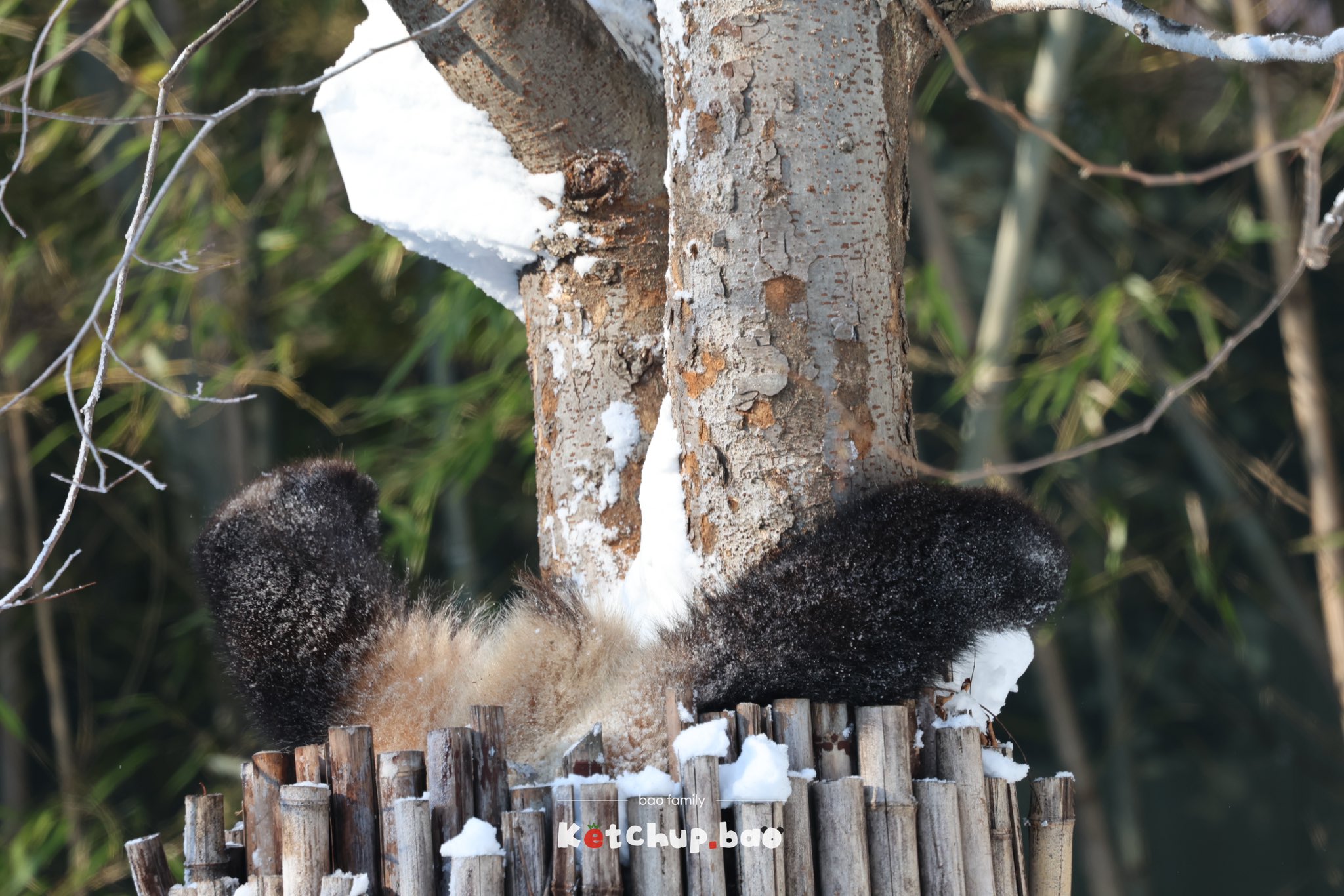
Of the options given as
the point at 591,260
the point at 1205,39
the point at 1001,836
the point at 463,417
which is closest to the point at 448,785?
the point at 1001,836

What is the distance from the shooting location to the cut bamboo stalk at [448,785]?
0.73 metres

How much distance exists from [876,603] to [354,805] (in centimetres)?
37

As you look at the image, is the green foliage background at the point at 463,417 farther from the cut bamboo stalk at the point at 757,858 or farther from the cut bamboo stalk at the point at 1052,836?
the cut bamboo stalk at the point at 757,858

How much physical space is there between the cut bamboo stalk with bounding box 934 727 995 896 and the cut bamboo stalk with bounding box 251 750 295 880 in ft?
1.47

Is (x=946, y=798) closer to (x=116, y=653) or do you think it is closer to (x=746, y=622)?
(x=746, y=622)

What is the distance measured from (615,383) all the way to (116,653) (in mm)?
2432

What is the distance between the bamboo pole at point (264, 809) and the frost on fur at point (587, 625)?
0.16 metres

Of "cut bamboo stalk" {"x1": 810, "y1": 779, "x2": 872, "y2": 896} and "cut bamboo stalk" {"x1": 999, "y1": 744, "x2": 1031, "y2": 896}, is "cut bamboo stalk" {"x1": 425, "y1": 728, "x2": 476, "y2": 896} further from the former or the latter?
"cut bamboo stalk" {"x1": 999, "y1": 744, "x2": 1031, "y2": 896}

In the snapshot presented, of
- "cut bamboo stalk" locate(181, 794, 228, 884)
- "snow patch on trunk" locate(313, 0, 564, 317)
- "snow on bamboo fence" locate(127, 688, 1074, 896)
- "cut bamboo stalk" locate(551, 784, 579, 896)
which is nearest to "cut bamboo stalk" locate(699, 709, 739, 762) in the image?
"snow on bamboo fence" locate(127, 688, 1074, 896)

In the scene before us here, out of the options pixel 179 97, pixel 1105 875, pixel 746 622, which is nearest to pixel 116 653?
pixel 179 97

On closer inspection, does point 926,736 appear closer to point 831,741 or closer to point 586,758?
point 831,741

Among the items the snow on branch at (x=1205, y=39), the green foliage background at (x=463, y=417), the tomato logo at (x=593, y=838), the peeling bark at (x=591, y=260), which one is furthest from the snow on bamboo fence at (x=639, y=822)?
the green foliage background at (x=463, y=417)

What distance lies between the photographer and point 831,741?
0.77 metres

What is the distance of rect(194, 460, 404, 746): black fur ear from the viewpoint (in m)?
0.99
